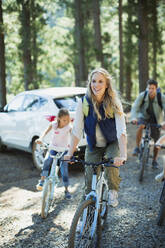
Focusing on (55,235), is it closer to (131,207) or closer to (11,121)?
(131,207)

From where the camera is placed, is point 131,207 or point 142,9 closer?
point 131,207

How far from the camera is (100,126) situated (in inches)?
148

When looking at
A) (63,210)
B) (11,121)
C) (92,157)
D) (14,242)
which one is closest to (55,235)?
(14,242)

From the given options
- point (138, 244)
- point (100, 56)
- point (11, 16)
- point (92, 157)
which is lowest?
point (138, 244)

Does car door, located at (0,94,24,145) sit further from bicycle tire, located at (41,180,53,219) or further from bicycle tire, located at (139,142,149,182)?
bicycle tire, located at (41,180,53,219)

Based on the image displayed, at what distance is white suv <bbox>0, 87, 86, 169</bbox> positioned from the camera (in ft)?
24.2

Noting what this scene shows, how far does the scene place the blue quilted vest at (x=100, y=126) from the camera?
3.72m

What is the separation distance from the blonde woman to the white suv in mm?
3269

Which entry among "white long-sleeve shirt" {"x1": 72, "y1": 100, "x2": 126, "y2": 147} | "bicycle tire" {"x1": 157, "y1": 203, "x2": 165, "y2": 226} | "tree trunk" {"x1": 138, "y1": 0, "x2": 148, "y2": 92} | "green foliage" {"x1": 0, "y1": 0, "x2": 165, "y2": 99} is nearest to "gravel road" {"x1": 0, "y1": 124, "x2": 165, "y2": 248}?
"bicycle tire" {"x1": 157, "y1": 203, "x2": 165, "y2": 226}

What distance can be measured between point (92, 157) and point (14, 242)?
1646 millimetres

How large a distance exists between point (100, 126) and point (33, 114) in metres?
4.39

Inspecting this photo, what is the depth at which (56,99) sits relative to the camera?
7422 millimetres

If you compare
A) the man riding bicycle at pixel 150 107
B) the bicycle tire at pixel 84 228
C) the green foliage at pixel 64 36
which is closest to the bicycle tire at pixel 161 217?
the bicycle tire at pixel 84 228

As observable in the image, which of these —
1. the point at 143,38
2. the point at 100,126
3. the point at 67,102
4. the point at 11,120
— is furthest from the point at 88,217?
the point at 143,38
